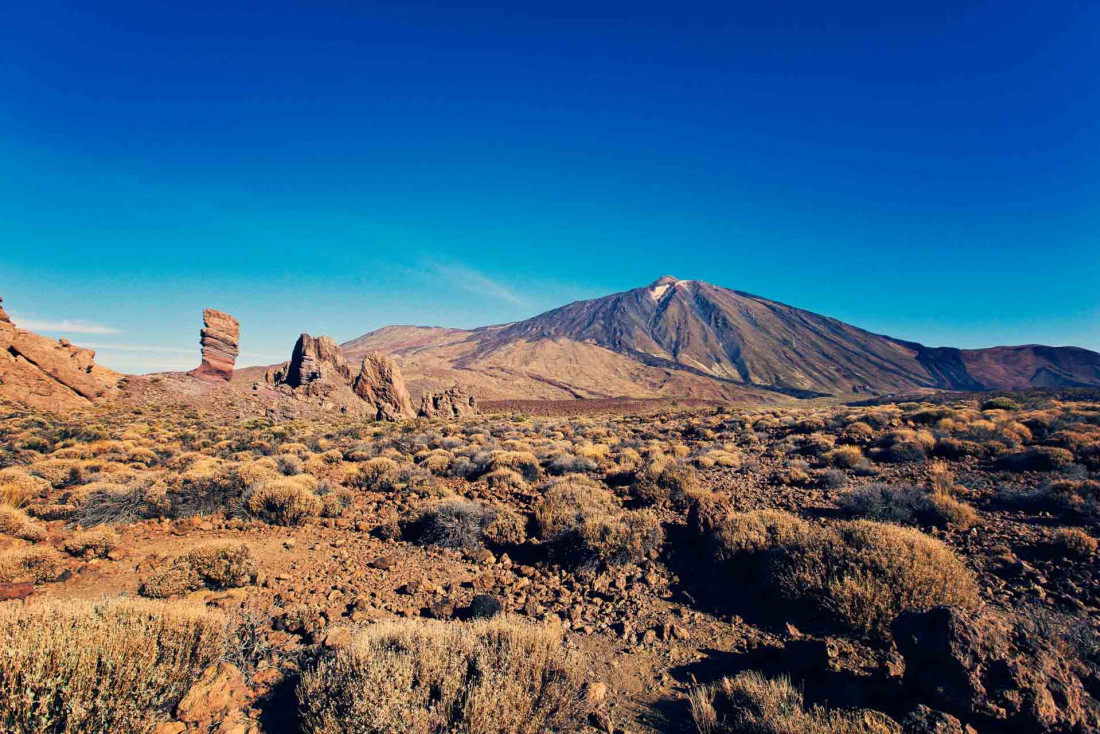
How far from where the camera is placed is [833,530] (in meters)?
5.41

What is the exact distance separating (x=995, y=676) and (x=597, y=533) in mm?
4225

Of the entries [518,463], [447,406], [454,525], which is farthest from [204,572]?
[447,406]

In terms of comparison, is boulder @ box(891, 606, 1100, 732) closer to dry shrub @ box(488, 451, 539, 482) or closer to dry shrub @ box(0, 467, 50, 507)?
dry shrub @ box(488, 451, 539, 482)

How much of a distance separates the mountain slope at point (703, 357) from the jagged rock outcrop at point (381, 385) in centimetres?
3017

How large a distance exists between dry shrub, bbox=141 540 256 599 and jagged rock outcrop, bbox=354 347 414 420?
29617 millimetres

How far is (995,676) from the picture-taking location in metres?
2.70

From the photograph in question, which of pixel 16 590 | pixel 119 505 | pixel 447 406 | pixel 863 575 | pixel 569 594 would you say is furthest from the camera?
pixel 447 406

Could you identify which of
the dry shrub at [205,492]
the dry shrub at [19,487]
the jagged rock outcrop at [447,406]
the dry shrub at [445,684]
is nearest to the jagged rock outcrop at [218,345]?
the jagged rock outcrop at [447,406]

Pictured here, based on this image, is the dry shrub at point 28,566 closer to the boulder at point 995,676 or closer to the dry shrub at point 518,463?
the dry shrub at point 518,463

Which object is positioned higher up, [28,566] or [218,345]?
[218,345]

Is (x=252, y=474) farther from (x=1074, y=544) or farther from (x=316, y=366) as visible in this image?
(x=316, y=366)

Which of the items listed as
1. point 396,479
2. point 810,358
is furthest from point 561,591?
point 810,358

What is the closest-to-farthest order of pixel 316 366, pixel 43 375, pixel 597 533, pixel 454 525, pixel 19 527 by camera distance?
pixel 597 533, pixel 19 527, pixel 454 525, pixel 43 375, pixel 316 366

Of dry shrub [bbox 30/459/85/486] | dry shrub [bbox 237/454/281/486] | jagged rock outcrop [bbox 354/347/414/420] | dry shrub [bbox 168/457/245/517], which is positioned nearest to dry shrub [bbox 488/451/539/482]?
dry shrub [bbox 237/454/281/486]
